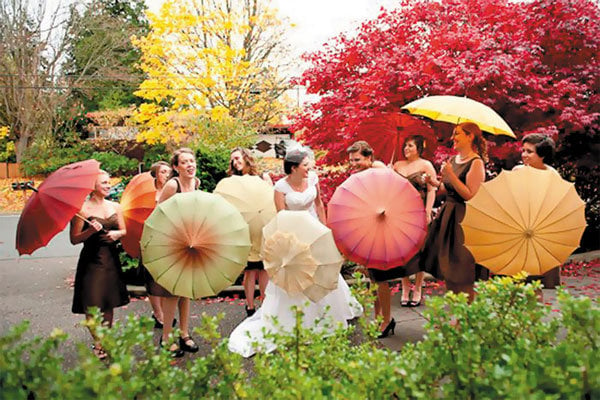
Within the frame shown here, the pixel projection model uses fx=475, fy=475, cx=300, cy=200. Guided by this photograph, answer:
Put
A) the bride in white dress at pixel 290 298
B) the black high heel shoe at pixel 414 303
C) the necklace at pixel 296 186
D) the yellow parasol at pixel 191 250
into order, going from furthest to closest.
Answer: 1. the black high heel shoe at pixel 414 303
2. the necklace at pixel 296 186
3. the bride in white dress at pixel 290 298
4. the yellow parasol at pixel 191 250

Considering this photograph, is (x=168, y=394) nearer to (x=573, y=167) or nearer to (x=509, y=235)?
(x=509, y=235)

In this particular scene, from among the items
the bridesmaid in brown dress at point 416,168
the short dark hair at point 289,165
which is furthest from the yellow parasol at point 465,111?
the short dark hair at point 289,165

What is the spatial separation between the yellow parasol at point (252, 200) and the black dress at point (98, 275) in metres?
1.14

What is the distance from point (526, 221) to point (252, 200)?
100.0 inches

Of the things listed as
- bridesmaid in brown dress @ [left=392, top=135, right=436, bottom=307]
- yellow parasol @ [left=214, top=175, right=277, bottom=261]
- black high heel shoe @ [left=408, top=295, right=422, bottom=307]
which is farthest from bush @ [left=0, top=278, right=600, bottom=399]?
black high heel shoe @ [left=408, top=295, right=422, bottom=307]

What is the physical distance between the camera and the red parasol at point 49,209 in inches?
143

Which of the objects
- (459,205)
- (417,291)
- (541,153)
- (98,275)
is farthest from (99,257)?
Answer: (541,153)

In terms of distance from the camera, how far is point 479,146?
14.3 ft

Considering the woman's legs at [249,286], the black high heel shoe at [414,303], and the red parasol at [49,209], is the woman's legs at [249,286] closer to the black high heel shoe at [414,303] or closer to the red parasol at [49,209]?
the black high heel shoe at [414,303]

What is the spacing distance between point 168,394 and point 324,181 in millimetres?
6278

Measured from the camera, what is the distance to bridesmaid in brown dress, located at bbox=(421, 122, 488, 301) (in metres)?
4.25

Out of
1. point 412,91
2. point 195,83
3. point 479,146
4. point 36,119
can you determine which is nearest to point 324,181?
point 412,91

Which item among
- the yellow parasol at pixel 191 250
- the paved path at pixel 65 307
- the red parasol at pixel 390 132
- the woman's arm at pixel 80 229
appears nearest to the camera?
the yellow parasol at pixel 191 250

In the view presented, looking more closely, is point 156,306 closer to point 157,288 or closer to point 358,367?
point 157,288
